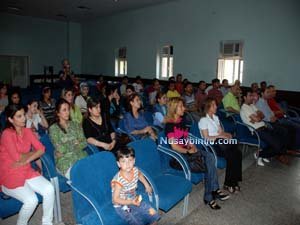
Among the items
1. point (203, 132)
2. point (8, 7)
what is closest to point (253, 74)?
point (203, 132)

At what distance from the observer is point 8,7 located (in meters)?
10.1

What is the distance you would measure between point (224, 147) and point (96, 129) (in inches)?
62.6

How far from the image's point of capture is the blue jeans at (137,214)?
5.99 feet

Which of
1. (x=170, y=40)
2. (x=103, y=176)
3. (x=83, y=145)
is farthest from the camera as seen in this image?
(x=170, y=40)

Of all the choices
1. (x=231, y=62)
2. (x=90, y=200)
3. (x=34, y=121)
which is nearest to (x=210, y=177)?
(x=90, y=200)

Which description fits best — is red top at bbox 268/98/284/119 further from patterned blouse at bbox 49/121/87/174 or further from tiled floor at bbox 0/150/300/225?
patterned blouse at bbox 49/121/87/174

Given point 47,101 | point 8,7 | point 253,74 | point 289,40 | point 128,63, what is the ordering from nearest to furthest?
point 47,101 → point 289,40 → point 253,74 → point 8,7 → point 128,63

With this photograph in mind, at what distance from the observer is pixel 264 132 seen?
13.3 feet

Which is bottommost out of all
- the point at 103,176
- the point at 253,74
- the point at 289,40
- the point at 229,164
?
the point at 229,164

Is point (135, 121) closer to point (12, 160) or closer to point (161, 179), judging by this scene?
point (161, 179)

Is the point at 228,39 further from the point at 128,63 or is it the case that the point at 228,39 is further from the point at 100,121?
the point at 100,121

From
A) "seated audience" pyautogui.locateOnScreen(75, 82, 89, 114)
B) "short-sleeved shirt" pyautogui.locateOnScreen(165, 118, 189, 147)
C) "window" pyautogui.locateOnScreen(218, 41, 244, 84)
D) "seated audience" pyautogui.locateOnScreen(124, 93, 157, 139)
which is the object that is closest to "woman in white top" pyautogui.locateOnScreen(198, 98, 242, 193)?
"short-sleeved shirt" pyautogui.locateOnScreen(165, 118, 189, 147)

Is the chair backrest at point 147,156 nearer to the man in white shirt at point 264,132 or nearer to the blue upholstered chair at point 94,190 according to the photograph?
the blue upholstered chair at point 94,190

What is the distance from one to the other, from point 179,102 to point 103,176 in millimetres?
1472
